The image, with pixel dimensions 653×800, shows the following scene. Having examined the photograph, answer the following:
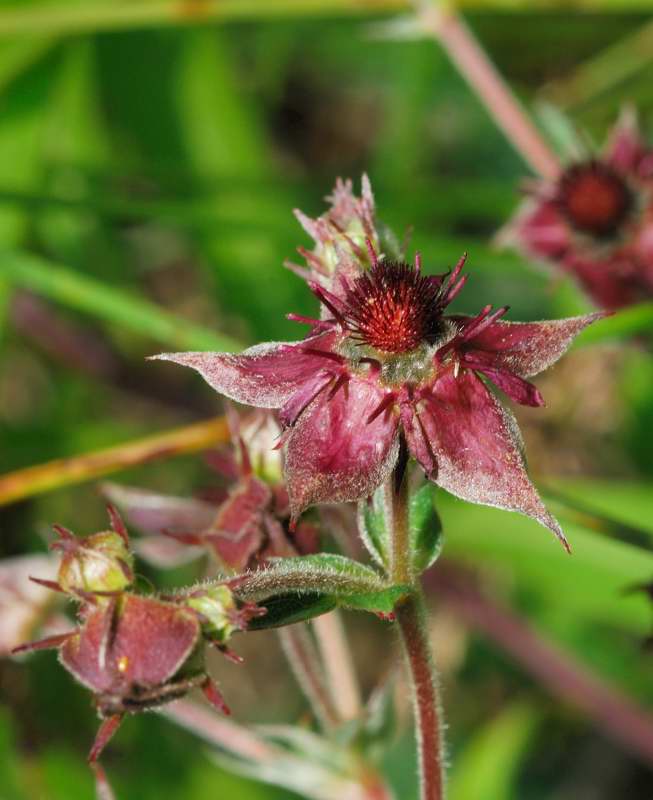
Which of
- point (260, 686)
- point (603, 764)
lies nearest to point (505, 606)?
point (603, 764)

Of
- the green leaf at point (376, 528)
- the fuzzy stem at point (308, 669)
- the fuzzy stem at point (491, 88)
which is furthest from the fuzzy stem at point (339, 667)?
the fuzzy stem at point (491, 88)

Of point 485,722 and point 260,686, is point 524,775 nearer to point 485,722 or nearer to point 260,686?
point 485,722

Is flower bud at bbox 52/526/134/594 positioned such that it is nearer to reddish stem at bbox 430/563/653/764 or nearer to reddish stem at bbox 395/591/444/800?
reddish stem at bbox 395/591/444/800

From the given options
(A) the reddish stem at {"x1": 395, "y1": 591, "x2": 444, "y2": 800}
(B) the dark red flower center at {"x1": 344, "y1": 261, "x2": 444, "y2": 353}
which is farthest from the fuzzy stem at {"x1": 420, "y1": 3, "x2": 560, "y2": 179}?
(A) the reddish stem at {"x1": 395, "y1": 591, "x2": 444, "y2": 800}

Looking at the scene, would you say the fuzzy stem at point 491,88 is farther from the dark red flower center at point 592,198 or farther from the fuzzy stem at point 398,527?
the fuzzy stem at point 398,527

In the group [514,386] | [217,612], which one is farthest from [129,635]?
[514,386]

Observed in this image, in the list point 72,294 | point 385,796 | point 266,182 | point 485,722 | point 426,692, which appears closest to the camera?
point 426,692
